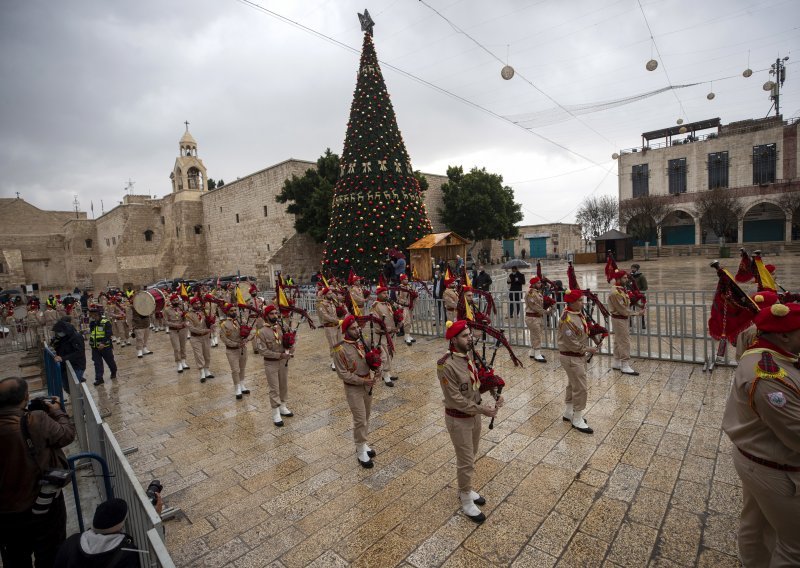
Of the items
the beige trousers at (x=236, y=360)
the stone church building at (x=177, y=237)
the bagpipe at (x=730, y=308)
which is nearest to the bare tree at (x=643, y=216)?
the stone church building at (x=177, y=237)

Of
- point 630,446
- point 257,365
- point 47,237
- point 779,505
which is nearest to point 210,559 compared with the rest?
point 779,505

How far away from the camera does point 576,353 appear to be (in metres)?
5.64

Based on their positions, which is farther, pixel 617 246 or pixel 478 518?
pixel 617 246

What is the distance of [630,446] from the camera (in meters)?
5.13

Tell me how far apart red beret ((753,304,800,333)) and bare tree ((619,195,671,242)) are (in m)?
42.0

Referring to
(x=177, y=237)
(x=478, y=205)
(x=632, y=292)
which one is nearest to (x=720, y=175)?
(x=478, y=205)

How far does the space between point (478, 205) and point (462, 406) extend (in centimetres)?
3256

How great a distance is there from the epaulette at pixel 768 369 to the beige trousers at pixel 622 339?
535 centimetres

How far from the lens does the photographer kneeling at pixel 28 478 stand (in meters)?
2.95

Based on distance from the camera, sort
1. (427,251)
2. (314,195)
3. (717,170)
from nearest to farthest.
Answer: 1. (427,251)
2. (314,195)
3. (717,170)

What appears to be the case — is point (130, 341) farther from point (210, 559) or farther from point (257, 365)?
point (210, 559)

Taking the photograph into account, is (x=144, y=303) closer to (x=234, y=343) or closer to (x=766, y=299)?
(x=234, y=343)

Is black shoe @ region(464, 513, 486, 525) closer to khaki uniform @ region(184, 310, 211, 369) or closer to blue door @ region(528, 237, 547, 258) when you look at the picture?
khaki uniform @ region(184, 310, 211, 369)

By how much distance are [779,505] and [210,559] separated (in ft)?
14.6
